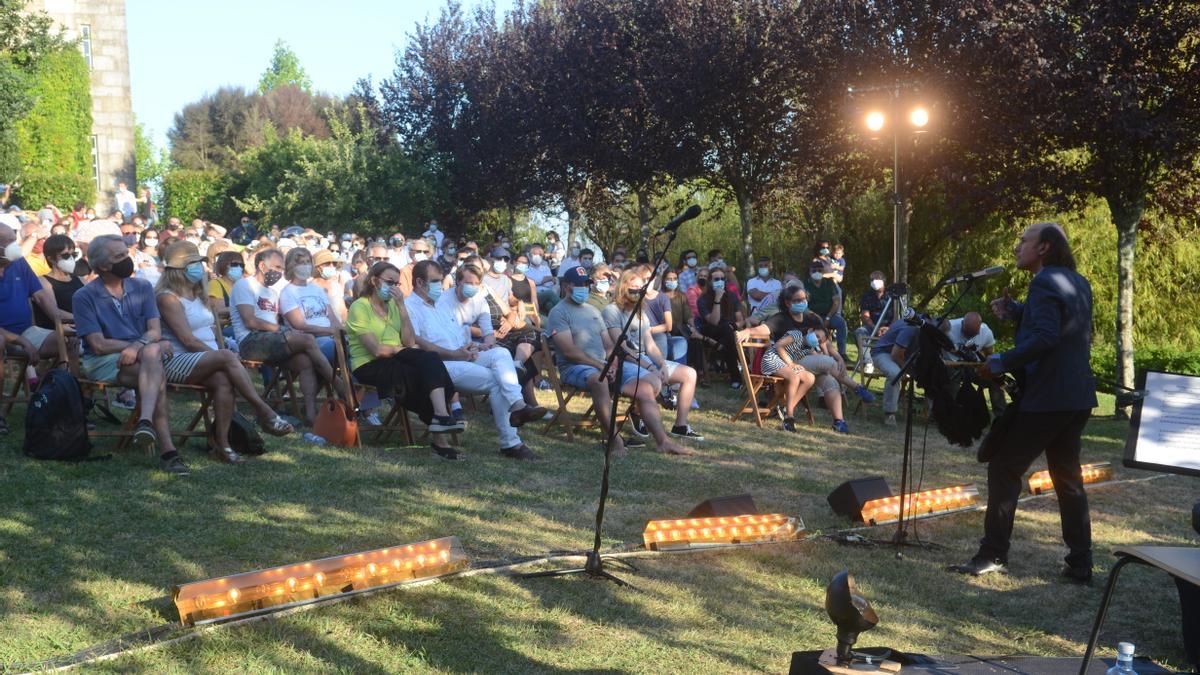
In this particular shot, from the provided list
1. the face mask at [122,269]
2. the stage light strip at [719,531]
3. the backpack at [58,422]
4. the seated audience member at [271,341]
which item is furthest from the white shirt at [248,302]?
the stage light strip at [719,531]

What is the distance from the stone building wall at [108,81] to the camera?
4112cm

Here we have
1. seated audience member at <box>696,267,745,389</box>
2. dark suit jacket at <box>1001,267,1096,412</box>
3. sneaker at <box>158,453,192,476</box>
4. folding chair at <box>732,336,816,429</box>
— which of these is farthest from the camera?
seated audience member at <box>696,267,745,389</box>

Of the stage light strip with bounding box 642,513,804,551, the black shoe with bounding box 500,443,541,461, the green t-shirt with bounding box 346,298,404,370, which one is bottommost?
the stage light strip with bounding box 642,513,804,551

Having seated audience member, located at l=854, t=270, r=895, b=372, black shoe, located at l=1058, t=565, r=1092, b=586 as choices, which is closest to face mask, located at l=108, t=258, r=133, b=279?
black shoe, located at l=1058, t=565, r=1092, b=586

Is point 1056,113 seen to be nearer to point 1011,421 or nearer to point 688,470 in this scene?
point 688,470

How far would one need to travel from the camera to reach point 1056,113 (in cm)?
1329

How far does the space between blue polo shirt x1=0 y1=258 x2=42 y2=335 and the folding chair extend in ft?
21.0

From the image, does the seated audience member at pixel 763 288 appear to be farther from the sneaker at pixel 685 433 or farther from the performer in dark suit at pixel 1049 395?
the performer in dark suit at pixel 1049 395

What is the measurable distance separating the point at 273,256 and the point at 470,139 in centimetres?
2071

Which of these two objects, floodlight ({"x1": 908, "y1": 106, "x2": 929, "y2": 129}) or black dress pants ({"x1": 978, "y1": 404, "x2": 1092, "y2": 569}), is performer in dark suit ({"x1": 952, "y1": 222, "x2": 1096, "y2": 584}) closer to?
black dress pants ({"x1": 978, "y1": 404, "x2": 1092, "y2": 569})

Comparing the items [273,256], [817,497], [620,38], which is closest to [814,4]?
[620,38]

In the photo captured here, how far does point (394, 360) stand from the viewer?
914 cm

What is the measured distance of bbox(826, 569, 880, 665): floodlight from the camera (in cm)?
390

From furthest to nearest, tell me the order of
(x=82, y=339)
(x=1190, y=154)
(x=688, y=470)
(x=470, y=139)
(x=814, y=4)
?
(x=470, y=139), (x=814, y=4), (x=1190, y=154), (x=688, y=470), (x=82, y=339)
